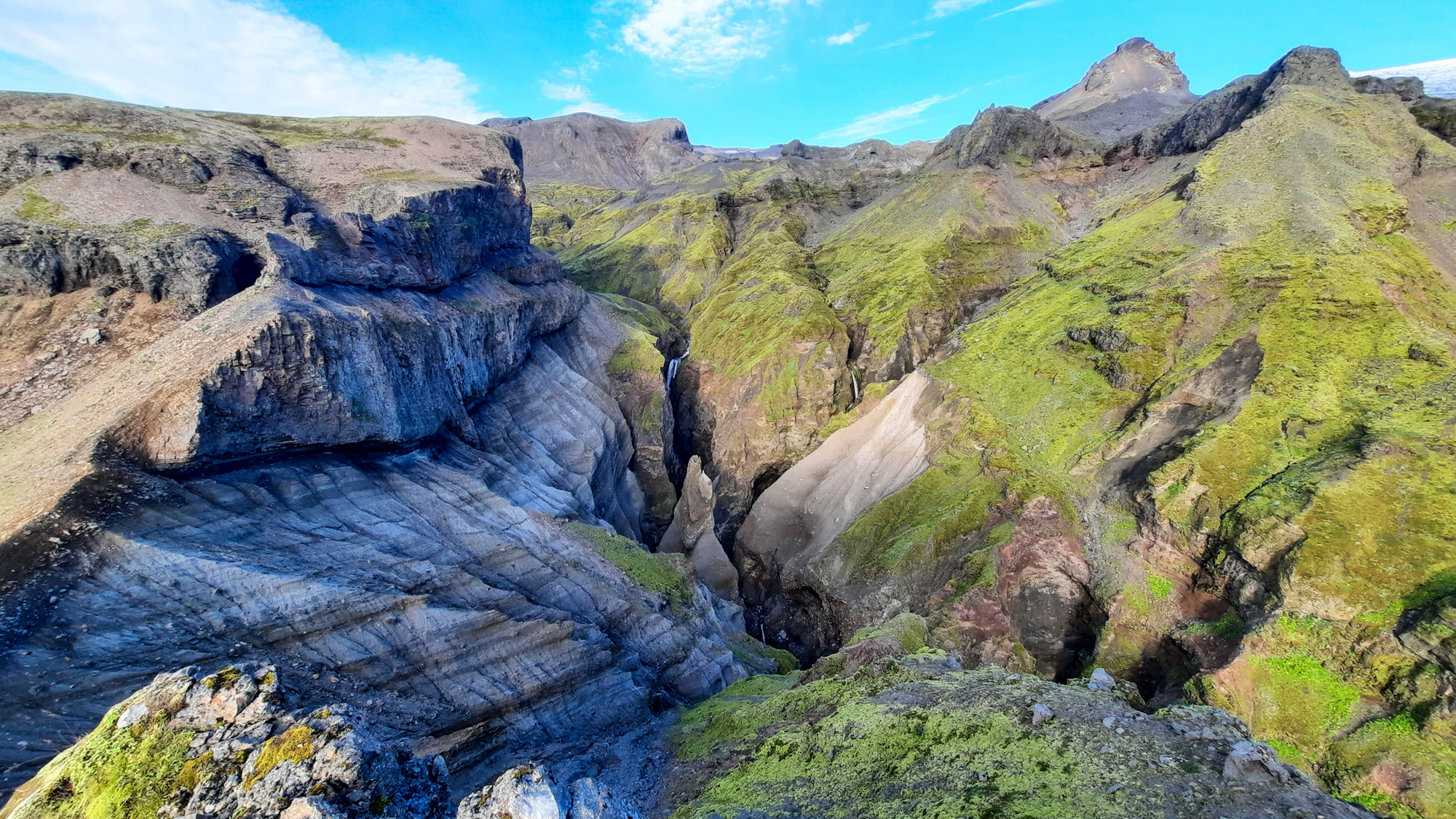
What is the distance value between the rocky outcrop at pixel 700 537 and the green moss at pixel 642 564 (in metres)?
10.8

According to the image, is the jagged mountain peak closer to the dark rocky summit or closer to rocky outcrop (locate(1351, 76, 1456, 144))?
rocky outcrop (locate(1351, 76, 1456, 144))

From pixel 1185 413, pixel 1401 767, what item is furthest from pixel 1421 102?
pixel 1401 767

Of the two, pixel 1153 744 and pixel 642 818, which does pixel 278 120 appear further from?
pixel 1153 744

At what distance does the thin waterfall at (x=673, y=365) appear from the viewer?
2549 inches

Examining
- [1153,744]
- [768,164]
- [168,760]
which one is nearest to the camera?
[168,760]

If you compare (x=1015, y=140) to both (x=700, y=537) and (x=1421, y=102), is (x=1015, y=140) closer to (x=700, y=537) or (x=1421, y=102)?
(x=1421, y=102)

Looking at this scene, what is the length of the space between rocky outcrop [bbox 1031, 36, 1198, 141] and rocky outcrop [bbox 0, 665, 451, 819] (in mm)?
139917

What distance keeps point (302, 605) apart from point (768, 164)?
14954 cm

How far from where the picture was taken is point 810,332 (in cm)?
5719

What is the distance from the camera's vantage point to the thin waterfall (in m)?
64.8

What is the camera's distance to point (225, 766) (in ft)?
27.0

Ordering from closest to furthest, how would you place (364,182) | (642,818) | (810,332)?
(642,818) → (364,182) → (810,332)

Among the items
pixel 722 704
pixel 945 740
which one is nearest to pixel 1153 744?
pixel 945 740

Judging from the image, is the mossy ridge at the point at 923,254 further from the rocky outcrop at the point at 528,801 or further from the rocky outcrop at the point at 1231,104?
the rocky outcrop at the point at 528,801
